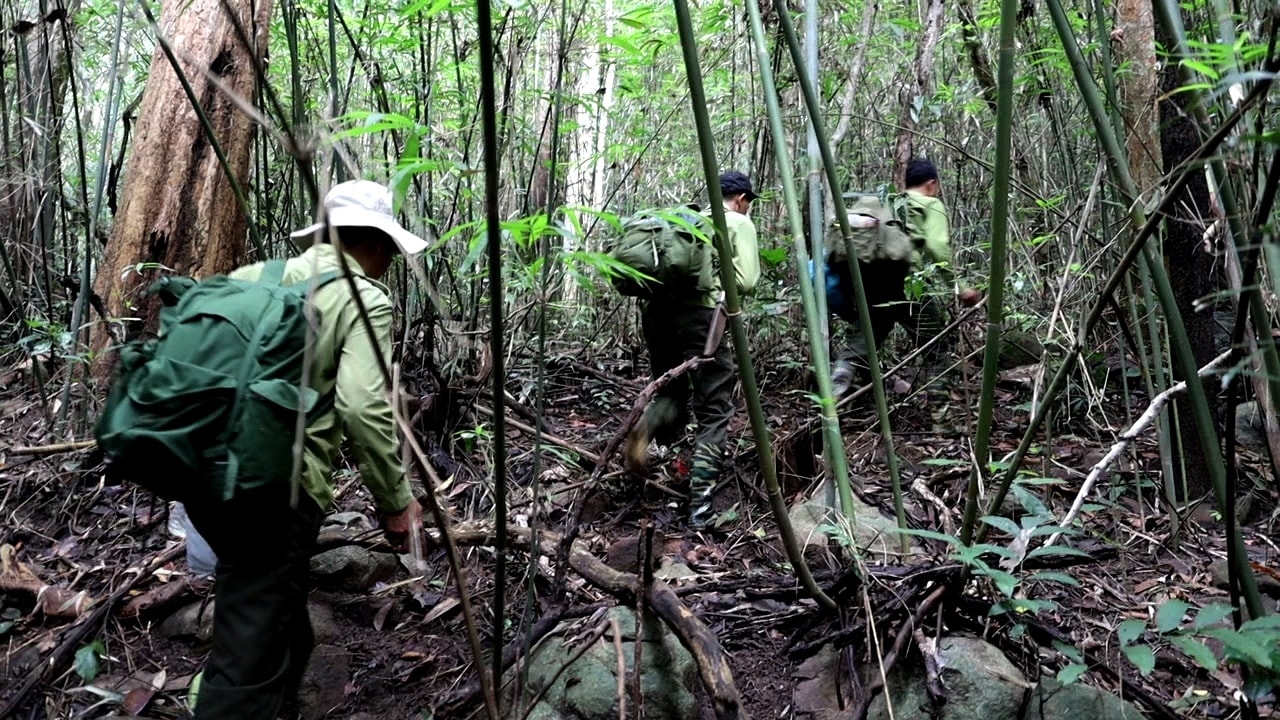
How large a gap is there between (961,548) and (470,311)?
353 centimetres

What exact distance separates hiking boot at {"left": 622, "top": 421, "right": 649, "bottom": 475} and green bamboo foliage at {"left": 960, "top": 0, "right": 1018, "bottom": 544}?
2369 millimetres

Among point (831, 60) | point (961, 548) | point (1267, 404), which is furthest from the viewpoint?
point (831, 60)

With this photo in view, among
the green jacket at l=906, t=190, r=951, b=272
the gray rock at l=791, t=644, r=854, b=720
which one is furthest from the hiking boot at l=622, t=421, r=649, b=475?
the green jacket at l=906, t=190, r=951, b=272

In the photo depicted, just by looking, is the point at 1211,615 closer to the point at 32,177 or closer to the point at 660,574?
the point at 660,574

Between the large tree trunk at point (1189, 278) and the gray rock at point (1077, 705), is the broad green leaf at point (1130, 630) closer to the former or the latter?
the gray rock at point (1077, 705)

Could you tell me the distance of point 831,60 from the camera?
6477 millimetres

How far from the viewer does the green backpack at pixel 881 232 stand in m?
4.76

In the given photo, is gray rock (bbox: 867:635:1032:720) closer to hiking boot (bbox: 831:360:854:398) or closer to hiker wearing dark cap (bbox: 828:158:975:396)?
hiker wearing dark cap (bbox: 828:158:975:396)

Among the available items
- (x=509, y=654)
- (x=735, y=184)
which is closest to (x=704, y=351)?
(x=735, y=184)

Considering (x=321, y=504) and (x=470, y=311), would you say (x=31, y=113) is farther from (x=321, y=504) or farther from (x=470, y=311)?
(x=321, y=504)

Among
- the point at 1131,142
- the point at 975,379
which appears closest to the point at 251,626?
the point at 1131,142

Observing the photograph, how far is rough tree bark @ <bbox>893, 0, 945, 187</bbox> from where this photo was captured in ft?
17.1

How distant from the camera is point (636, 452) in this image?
14.3ft

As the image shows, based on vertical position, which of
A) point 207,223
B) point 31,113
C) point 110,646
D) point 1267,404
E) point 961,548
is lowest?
point 110,646
